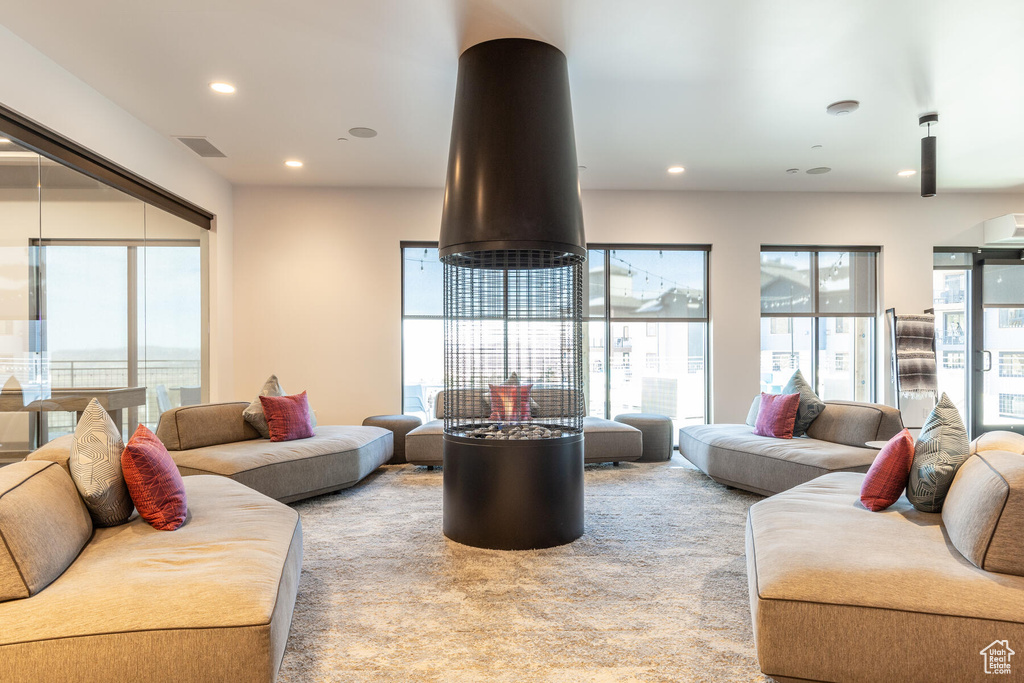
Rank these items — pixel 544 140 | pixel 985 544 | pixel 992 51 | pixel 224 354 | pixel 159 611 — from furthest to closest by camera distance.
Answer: pixel 224 354, pixel 992 51, pixel 544 140, pixel 985 544, pixel 159 611

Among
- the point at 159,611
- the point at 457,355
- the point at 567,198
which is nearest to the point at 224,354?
the point at 457,355

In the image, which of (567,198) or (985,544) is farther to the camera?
(567,198)

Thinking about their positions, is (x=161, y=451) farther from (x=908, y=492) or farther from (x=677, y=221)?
(x=677, y=221)

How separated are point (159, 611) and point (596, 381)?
548 centimetres

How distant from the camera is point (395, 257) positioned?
21.1 feet

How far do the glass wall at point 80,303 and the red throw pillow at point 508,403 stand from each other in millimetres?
2638

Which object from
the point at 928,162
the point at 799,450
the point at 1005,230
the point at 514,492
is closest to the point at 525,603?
the point at 514,492

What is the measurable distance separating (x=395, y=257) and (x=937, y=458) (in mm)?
5196

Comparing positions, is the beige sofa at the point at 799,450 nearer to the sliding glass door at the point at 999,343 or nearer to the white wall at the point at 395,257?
the white wall at the point at 395,257

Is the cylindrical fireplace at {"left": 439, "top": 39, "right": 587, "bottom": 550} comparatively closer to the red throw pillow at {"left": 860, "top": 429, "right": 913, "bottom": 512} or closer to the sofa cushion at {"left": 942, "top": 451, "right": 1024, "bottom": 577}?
the red throw pillow at {"left": 860, "top": 429, "right": 913, "bottom": 512}

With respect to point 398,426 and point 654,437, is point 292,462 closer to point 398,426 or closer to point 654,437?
point 398,426

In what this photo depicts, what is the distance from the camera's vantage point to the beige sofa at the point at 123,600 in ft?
4.91

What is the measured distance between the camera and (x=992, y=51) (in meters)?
3.43

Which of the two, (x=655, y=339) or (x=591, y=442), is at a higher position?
(x=655, y=339)
